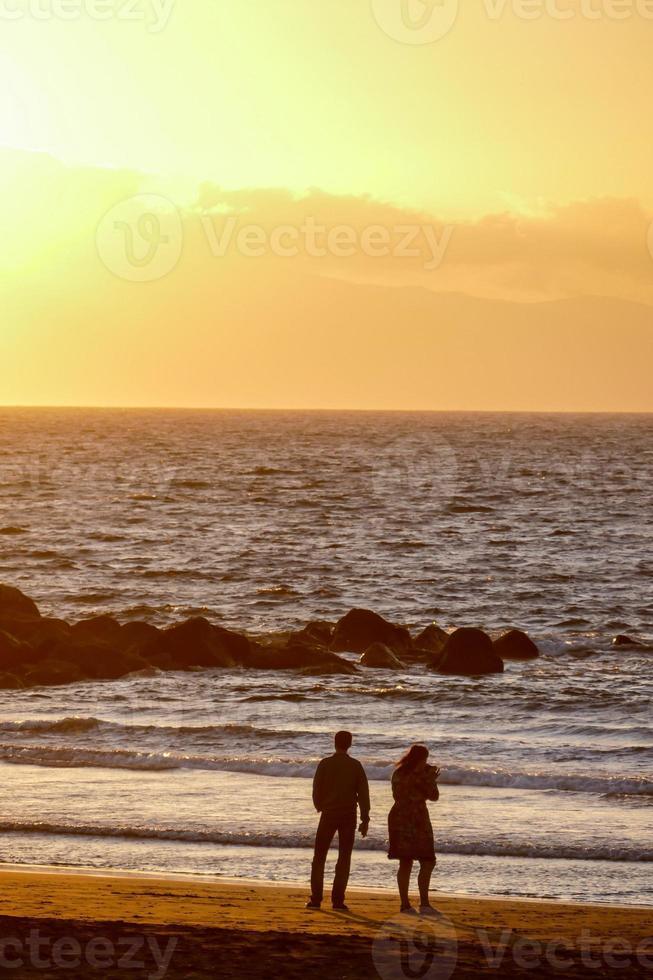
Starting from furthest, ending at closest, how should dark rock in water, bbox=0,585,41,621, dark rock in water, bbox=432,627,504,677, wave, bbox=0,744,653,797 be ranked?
1. dark rock in water, bbox=0,585,41,621
2. dark rock in water, bbox=432,627,504,677
3. wave, bbox=0,744,653,797

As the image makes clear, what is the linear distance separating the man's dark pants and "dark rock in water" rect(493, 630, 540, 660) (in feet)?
68.3

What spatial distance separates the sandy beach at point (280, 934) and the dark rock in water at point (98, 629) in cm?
1835

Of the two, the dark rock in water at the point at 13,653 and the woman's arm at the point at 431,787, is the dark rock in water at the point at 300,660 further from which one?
the woman's arm at the point at 431,787

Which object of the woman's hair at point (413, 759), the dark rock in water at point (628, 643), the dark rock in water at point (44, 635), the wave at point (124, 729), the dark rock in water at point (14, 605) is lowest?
the wave at point (124, 729)

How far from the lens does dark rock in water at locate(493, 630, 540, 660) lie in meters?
33.5

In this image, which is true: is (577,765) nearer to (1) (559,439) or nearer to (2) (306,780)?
(2) (306,780)

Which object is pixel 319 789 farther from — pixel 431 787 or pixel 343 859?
pixel 431 787

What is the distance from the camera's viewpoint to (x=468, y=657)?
3067 centimetres

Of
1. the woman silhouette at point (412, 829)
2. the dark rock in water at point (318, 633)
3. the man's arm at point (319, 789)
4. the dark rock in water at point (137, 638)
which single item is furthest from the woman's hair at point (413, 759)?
the dark rock in water at point (318, 633)

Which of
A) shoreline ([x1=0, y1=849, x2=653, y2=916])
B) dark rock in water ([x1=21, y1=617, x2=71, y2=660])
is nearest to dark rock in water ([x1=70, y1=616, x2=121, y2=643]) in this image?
dark rock in water ([x1=21, y1=617, x2=71, y2=660])

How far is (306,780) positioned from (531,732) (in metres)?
5.66

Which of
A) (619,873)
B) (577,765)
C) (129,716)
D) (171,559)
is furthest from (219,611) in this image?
(619,873)

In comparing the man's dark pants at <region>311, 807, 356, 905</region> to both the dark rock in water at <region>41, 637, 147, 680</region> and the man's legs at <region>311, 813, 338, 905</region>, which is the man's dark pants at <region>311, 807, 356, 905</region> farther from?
the dark rock in water at <region>41, 637, 147, 680</region>

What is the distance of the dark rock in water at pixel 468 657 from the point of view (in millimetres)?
30531
